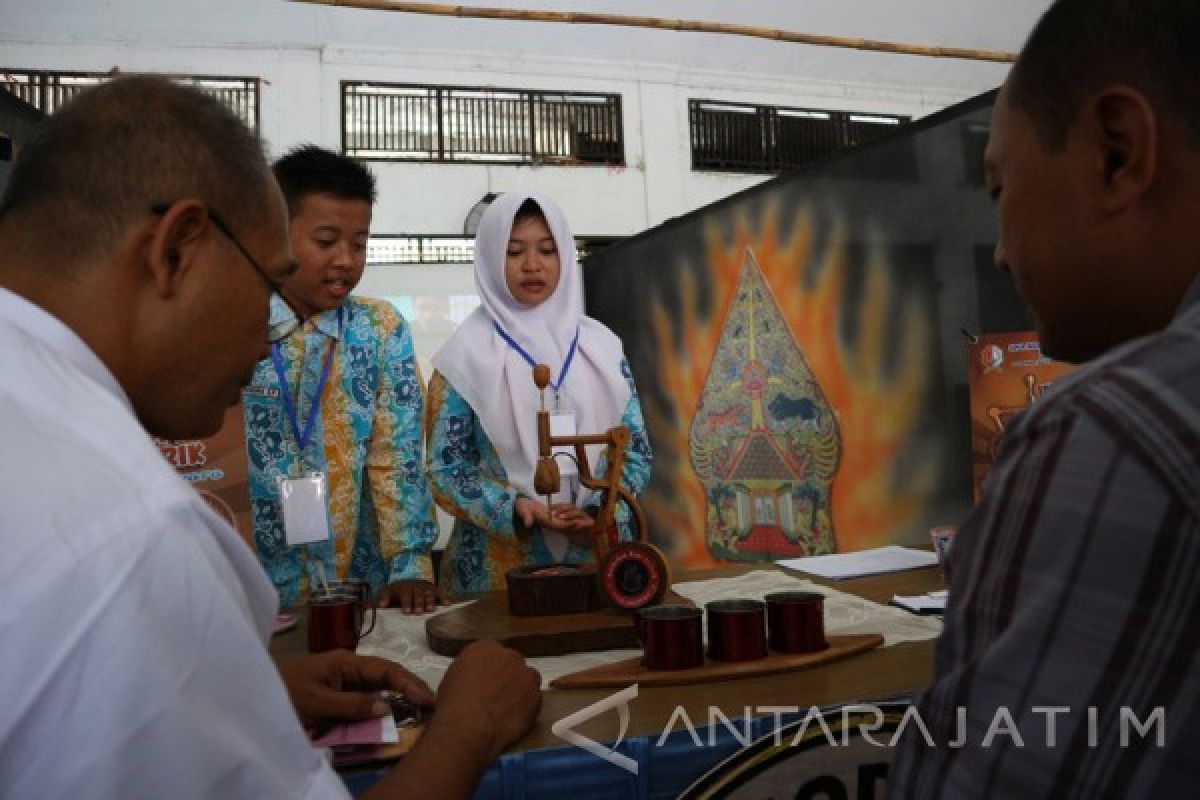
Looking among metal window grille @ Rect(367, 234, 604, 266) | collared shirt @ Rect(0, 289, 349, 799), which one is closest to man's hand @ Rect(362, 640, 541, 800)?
collared shirt @ Rect(0, 289, 349, 799)

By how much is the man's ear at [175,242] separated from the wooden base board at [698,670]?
712mm

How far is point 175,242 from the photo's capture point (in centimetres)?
82

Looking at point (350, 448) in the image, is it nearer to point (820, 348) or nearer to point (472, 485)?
point (472, 485)

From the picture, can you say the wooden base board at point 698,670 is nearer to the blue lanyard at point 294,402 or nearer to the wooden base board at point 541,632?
the wooden base board at point 541,632

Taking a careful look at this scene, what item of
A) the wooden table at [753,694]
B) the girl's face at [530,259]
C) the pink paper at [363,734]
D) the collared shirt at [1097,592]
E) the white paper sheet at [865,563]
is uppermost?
the girl's face at [530,259]

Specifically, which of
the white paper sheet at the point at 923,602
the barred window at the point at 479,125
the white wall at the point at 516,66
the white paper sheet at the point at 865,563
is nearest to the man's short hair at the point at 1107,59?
the white paper sheet at the point at 923,602

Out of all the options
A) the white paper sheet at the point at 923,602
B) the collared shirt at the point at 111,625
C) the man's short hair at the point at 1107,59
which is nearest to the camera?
the collared shirt at the point at 111,625

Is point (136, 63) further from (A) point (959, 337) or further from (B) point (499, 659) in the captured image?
(B) point (499, 659)

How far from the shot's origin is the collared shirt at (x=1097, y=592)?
571 mm

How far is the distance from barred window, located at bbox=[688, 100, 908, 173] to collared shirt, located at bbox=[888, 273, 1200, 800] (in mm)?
7358

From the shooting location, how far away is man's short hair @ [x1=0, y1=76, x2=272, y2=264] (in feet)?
2.60

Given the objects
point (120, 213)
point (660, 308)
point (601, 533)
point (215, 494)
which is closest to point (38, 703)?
point (120, 213)

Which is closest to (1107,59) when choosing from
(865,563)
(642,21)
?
(865,563)

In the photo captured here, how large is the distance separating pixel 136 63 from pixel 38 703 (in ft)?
23.2
